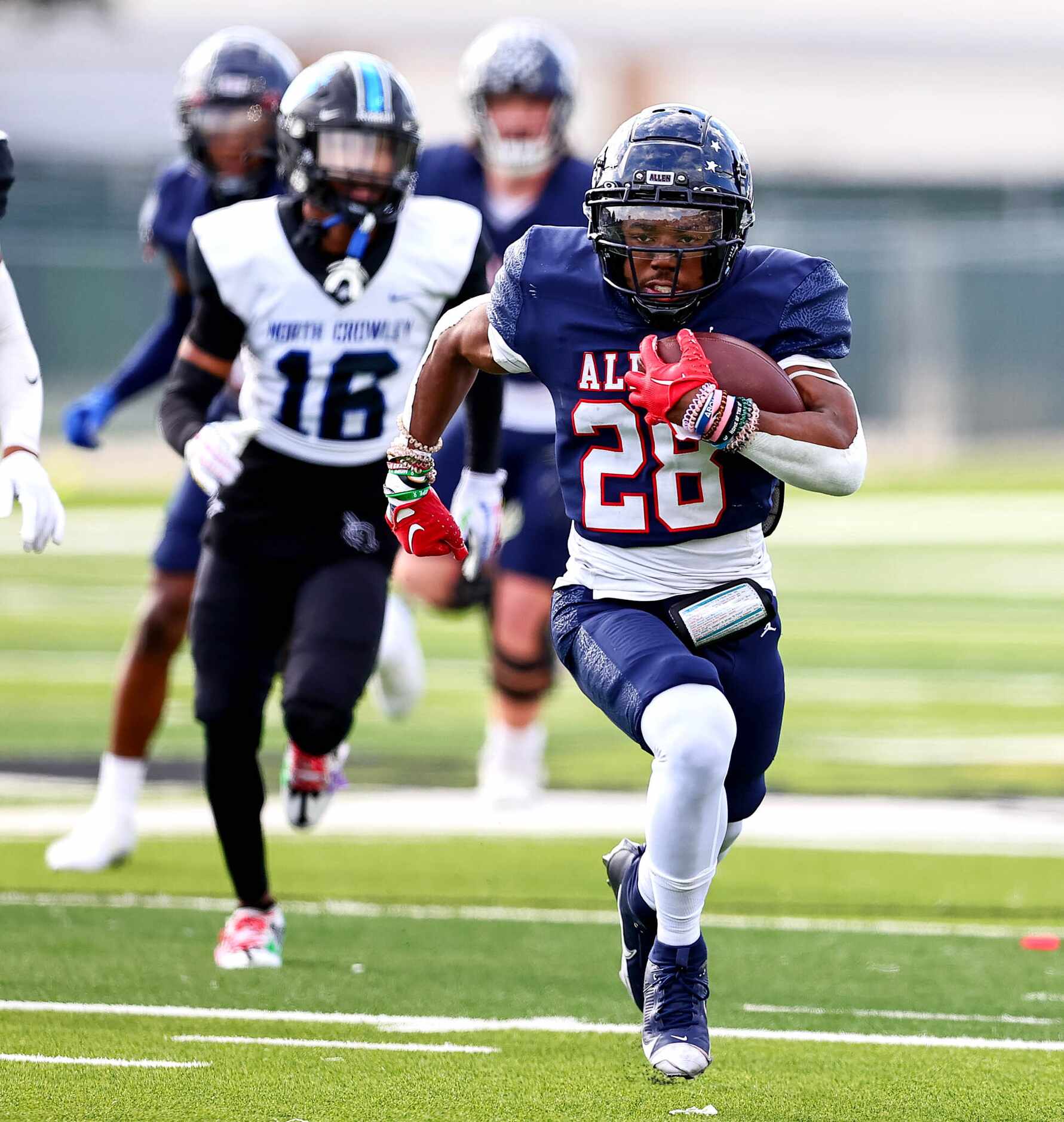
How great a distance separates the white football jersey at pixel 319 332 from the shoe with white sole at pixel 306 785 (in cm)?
81

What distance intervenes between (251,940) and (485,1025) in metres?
0.71

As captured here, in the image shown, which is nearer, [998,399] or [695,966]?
[695,966]

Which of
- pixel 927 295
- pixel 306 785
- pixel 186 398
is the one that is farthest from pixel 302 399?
pixel 927 295

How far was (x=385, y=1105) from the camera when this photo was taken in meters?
3.42

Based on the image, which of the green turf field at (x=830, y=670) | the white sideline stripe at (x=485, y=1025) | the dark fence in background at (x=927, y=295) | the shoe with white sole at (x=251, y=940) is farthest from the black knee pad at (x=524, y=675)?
the dark fence in background at (x=927, y=295)

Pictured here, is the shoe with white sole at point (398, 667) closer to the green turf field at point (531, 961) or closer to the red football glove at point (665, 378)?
the green turf field at point (531, 961)

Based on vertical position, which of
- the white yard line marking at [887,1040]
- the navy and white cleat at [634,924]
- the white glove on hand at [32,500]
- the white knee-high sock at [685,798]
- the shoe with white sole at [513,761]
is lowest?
the shoe with white sole at [513,761]

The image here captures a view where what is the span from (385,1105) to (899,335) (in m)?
20.9

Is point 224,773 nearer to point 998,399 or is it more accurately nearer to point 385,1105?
point 385,1105

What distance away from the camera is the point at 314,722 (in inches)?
177

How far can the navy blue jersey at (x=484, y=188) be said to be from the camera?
6445 mm

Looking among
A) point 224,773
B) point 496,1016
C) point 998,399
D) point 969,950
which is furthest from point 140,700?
point 998,399

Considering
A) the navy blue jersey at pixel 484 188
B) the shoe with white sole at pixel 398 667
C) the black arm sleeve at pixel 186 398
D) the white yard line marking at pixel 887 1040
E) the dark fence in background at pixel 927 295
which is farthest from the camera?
the dark fence in background at pixel 927 295

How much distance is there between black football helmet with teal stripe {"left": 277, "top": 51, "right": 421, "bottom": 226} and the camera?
15.3 feet
